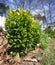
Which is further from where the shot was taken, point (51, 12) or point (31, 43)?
point (51, 12)

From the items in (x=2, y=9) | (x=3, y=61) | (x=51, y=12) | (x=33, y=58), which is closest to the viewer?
(x=3, y=61)

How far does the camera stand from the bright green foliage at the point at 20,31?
8.78 metres

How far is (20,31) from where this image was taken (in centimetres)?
880

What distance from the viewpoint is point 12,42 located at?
8.73 metres

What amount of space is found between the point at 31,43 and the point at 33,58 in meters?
0.89

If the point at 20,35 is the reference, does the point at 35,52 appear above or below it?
below

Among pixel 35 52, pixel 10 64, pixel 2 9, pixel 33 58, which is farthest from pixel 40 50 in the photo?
pixel 2 9

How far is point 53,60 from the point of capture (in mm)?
8148

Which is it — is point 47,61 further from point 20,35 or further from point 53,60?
point 20,35

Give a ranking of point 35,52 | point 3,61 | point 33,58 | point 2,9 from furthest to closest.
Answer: point 2,9
point 35,52
point 33,58
point 3,61

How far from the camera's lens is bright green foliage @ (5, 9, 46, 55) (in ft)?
28.8

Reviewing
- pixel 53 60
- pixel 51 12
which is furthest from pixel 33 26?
pixel 51 12

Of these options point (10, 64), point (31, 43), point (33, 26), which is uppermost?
point (33, 26)

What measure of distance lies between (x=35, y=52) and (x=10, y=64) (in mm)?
1543
